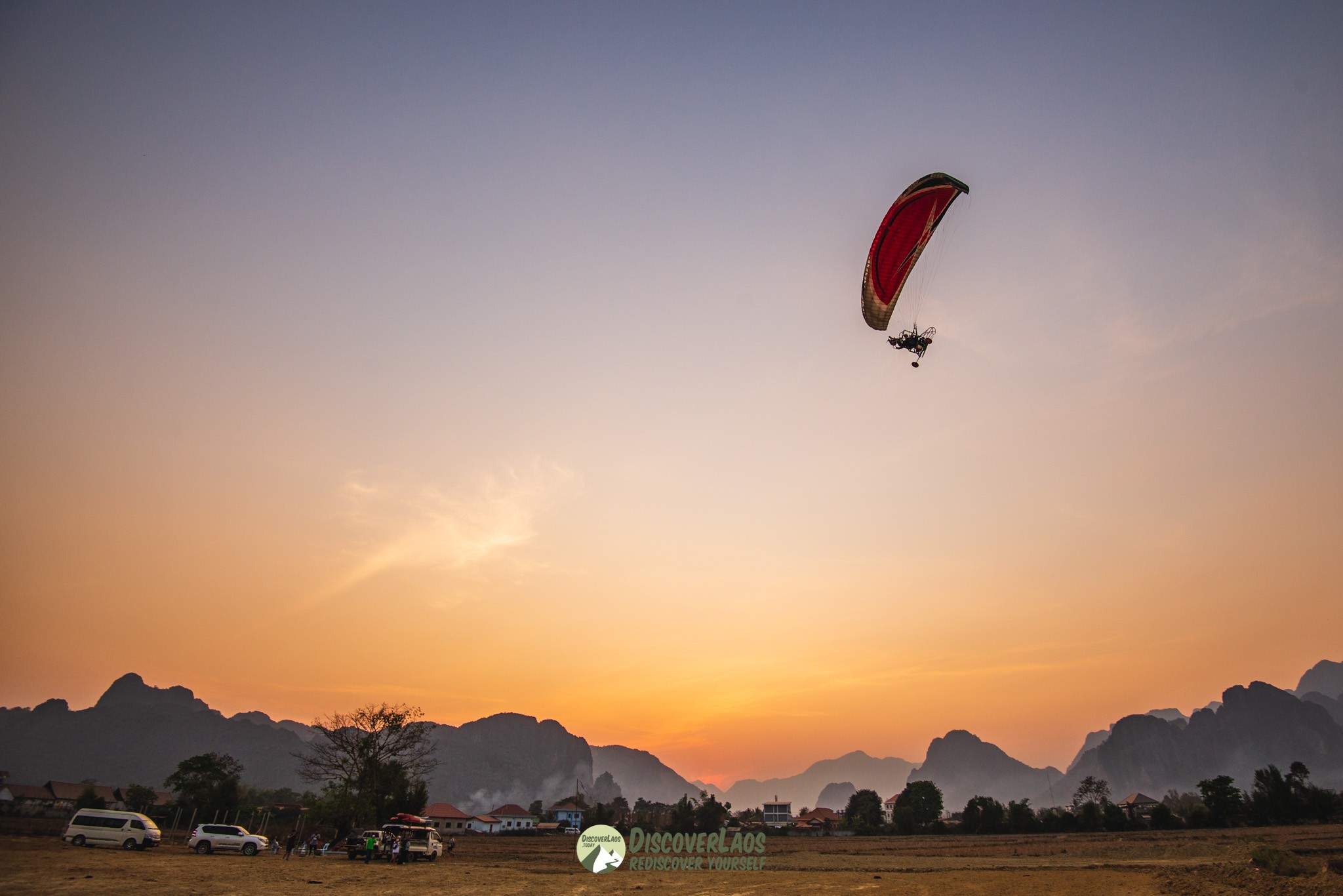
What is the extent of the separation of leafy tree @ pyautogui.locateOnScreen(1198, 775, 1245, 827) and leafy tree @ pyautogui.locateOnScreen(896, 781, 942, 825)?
27861mm

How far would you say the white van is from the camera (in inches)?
1048

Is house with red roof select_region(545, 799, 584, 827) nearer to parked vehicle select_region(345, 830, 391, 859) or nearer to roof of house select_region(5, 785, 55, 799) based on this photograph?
roof of house select_region(5, 785, 55, 799)

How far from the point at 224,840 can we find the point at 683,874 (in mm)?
21401

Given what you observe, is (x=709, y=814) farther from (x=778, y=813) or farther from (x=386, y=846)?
(x=778, y=813)

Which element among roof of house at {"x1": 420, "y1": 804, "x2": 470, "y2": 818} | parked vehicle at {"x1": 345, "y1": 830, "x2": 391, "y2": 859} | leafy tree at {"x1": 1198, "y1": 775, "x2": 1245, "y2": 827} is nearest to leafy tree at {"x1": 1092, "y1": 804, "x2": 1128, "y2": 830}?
leafy tree at {"x1": 1198, "y1": 775, "x2": 1245, "y2": 827}

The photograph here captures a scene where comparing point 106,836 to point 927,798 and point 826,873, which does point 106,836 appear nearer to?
point 826,873

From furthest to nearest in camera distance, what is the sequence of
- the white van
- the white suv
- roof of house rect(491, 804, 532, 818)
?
roof of house rect(491, 804, 532, 818) < the white suv < the white van

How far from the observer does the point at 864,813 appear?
3671 inches

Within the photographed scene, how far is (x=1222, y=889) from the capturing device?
22.1 metres

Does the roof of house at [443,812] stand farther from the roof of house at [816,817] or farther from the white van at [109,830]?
the white van at [109,830]

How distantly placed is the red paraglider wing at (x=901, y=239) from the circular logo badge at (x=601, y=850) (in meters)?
28.6

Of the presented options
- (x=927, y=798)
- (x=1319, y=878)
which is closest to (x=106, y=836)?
(x=1319, y=878)

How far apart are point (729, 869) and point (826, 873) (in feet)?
16.4

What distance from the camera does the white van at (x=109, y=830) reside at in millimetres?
26625
